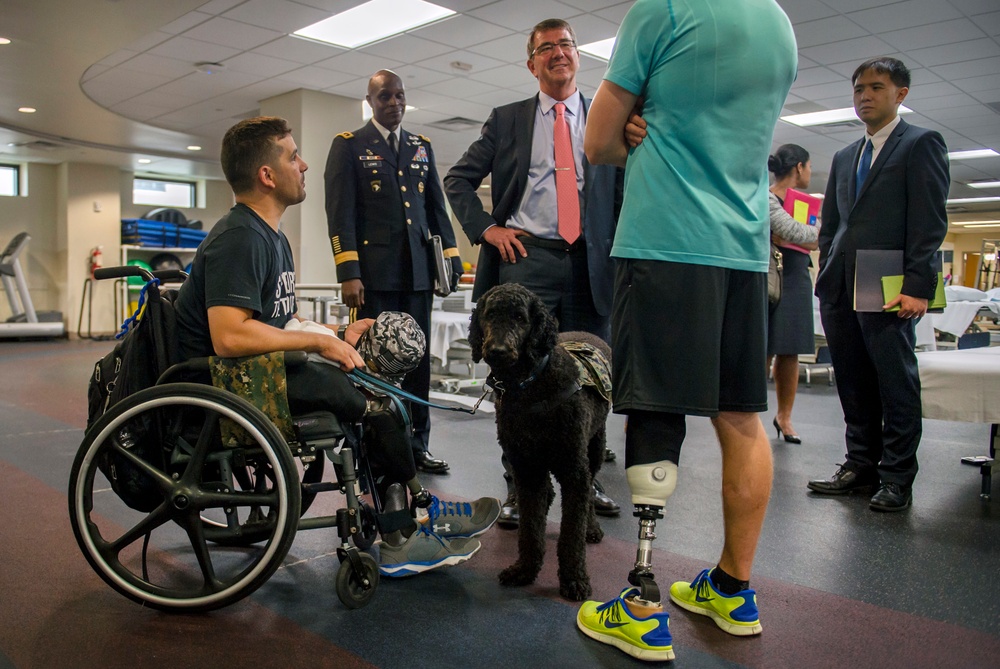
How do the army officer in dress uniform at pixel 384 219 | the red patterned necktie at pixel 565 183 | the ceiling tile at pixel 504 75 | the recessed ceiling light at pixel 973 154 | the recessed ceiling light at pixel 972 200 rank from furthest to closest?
the recessed ceiling light at pixel 972 200 < the recessed ceiling light at pixel 973 154 < the ceiling tile at pixel 504 75 < the army officer in dress uniform at pixel 384 219 < the red patterned necktie at pixel 565 183

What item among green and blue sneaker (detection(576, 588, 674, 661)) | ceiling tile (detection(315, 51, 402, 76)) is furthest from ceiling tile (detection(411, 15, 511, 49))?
green and blue sneaker (detection(576, 588, 674, 661))

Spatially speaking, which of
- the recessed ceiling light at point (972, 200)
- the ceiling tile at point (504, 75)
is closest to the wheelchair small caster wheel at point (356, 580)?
the ceiling tile at point (504, 75)

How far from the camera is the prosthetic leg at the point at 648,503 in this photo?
1.46 metres

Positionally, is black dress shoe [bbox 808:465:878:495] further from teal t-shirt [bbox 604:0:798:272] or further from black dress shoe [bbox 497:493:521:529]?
teal t-shirt [bbox 604:0:798:272]

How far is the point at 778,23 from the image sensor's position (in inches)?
57.7

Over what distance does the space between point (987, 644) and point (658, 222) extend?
1.13 metres

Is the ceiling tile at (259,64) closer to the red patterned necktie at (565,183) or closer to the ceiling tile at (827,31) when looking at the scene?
the ceiling tile at (827,31)

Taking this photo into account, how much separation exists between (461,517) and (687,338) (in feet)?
3.07

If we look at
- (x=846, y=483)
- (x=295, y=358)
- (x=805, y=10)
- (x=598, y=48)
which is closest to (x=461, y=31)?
(x=598, y=48)

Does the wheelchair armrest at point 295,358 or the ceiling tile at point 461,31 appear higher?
the ceiling tile at point 461,31

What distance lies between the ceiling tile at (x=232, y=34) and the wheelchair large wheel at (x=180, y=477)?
Answer: 5204 mm

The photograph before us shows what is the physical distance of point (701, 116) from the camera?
1439 mm

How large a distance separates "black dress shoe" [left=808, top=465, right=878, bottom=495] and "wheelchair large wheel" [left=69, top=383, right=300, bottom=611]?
210 centimetres

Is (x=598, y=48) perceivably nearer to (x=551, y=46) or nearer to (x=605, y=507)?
(x=551, y=46)
